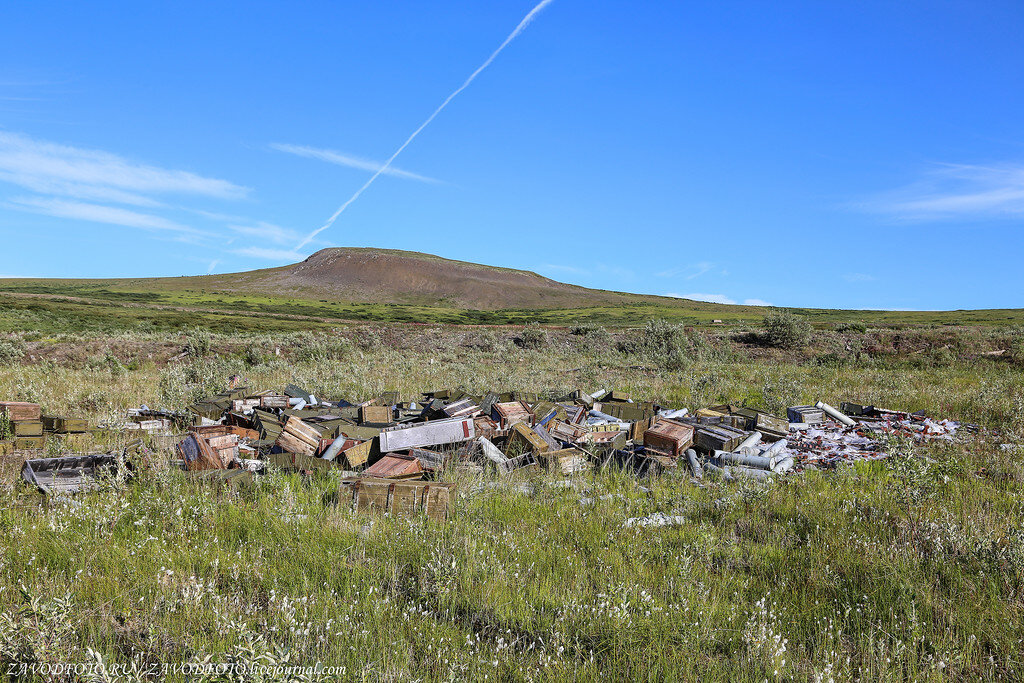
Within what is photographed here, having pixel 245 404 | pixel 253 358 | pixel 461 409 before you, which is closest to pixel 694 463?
pixel 461 409

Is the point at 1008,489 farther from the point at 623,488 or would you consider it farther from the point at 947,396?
the point at 947,396

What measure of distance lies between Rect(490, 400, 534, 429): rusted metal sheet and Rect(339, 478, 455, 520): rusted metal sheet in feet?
13.7

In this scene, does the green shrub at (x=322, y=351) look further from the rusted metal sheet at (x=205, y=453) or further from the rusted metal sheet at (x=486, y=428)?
the rusted metal sheet at (x=486, y=428)

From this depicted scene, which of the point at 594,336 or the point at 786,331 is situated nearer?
the point at 786,331

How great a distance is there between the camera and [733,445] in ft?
27.5

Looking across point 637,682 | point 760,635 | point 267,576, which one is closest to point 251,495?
point 267,576

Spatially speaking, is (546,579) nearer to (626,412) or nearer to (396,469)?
(396,469)

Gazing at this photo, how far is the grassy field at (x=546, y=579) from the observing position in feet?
10.1

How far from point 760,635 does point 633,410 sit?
7.86 metres

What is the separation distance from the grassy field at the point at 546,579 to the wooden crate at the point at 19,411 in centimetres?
456

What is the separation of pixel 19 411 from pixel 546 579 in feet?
33.6

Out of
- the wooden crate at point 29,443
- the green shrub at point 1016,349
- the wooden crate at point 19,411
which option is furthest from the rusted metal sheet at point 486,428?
the green shrub at point 1016,349

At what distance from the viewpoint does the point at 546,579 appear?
3.91m

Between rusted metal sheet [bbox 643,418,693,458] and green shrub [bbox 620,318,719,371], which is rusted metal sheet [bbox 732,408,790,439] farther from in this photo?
green shrub [bbox 620,318,719,371]
